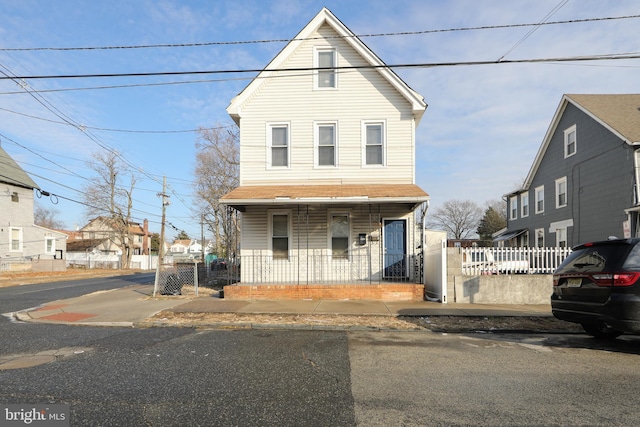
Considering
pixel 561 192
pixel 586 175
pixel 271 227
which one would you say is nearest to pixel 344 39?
pixel 271 227

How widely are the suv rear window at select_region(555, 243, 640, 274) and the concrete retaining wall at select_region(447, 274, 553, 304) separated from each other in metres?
4.09

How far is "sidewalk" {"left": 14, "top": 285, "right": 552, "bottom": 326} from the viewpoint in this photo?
893cm

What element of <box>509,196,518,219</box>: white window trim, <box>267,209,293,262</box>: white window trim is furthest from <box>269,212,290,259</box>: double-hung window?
<box>509,196,518,219</box>: white window trim

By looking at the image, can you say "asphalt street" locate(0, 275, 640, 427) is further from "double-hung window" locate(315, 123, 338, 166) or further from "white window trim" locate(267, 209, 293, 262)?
"double-hung window" locate(315, 123, 338, 166)

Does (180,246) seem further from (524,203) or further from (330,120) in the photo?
(330,120)

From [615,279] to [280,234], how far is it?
31.1 feet

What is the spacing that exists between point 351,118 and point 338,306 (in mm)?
6747

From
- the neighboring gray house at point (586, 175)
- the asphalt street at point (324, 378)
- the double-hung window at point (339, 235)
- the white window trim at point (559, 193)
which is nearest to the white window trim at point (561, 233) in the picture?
the neighboring gray house at point (586, 175)

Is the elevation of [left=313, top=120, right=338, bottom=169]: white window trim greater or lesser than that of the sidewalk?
greater

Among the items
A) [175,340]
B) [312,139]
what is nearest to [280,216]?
[312,139]

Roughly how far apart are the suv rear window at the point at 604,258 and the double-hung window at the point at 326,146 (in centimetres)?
826

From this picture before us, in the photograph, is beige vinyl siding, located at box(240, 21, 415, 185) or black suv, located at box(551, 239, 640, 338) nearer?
black suv, located at box(551, 239, 640, 338)

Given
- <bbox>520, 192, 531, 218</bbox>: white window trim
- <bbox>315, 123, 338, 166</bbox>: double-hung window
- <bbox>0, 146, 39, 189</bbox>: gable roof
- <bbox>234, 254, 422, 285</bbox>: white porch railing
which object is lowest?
<bbox>234, 254, 422, 285</bbox>: white porch railing

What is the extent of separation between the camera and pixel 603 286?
5812mm
